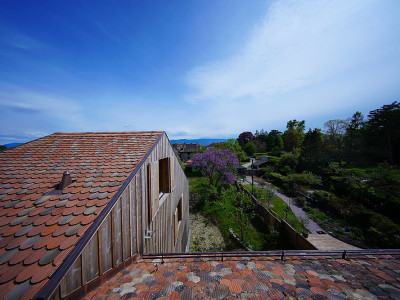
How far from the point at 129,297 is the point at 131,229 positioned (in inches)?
40.4

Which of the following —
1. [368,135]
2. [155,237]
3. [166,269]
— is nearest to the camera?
[166,269]

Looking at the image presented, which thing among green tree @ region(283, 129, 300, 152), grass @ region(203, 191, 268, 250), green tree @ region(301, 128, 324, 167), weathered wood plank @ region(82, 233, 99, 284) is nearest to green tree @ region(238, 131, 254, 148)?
green tree @ region(283, 129, 300, 152)

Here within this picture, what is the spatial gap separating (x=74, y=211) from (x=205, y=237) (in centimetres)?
983

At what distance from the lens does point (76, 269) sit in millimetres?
1729

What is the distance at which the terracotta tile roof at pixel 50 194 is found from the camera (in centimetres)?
158

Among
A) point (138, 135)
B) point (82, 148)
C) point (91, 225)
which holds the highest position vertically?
point (138, 135)

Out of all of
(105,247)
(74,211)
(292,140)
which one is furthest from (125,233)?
(292,140)

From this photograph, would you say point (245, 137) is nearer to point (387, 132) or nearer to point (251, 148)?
point (251, 148)

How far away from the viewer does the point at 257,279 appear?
229cm

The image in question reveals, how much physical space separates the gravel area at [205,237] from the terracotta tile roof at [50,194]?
809 centimetres

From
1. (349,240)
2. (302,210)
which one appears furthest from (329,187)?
(349,240)

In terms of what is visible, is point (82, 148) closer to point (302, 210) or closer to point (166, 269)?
point (166, 269)

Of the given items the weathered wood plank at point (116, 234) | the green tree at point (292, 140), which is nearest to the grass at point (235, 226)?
the weathered wood plank at point (116, 234)

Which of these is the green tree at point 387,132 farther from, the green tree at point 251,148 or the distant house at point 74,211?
the distant house at point 74,211
